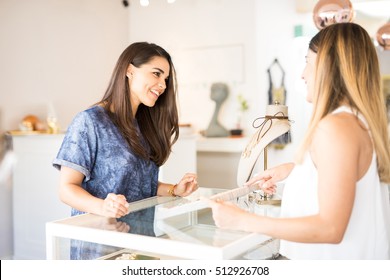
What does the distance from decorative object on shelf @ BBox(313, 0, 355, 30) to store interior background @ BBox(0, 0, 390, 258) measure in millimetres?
1266

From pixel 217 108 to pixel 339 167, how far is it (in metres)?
4.56

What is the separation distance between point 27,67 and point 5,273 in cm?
349

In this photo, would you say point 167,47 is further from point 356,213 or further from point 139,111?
point 356,213

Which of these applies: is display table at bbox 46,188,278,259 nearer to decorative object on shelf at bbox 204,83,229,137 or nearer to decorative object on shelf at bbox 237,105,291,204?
decorative object on shelf at bbox 237,105,291,204

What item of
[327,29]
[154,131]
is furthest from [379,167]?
[154,131]

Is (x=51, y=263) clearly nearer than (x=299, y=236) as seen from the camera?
No

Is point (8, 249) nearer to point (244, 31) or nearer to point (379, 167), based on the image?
point (244, 31)

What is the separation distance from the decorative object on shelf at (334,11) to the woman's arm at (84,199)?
95.6 inches

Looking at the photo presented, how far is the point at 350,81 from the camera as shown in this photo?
1198 mm

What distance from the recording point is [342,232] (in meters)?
1.14

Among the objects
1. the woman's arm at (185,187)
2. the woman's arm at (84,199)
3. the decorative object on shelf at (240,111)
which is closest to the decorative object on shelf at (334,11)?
the decorative object on shelf at (240,111)

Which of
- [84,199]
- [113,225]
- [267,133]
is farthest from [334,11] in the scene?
[113,225]

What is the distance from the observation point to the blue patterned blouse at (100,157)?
1935 mm

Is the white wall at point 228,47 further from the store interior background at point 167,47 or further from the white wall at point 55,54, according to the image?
the white wall at point 55,54
